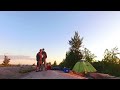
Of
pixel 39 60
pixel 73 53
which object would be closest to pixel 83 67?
pixel 73 53

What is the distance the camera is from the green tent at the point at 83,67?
1030 cm

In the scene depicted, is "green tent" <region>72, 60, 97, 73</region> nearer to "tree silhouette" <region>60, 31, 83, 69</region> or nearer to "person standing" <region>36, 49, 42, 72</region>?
"tree silhouette" <region>60, 31, 83, 69</region>

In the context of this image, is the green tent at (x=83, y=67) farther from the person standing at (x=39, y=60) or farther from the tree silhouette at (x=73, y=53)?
the person standing at (x=39, y=60)

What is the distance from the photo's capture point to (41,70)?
34.0 ft

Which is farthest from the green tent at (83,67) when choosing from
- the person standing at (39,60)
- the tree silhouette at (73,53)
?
the person standing at (39,60)

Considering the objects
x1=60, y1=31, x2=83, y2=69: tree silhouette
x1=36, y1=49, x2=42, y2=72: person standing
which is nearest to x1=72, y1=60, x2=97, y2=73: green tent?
x1=60, y1=31, x2=83, y2=69: tree silhouette

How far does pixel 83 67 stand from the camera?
1035 cm

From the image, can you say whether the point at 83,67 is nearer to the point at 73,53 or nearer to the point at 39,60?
the point at 73,53

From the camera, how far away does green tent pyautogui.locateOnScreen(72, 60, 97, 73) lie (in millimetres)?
10305
